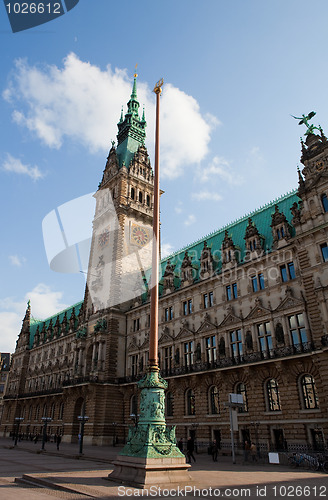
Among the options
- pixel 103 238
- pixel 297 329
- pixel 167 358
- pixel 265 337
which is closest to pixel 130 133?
pixel 103 238

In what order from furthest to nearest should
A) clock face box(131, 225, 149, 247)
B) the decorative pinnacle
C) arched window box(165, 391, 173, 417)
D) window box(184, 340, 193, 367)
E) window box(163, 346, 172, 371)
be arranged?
clock face box(131, 225, 149, 247)
window box(163, 346, 172, 371)
arched window box(165, 391, 173, 417)
window box(184, 340, 193, 367)
the decorative pinnacle

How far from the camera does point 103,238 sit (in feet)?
192

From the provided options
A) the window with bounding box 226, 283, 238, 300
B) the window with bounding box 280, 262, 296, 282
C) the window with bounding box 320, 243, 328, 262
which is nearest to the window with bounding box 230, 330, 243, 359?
the window with bounding box 226, 283, 238, 300

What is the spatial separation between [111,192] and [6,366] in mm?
69320

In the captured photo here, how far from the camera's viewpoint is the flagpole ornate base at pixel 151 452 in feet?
45.4

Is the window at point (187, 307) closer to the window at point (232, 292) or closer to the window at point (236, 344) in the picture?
the window at point (232, 292)

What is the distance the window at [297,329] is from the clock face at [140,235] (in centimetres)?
3108

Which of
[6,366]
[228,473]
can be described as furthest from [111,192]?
[6,366]

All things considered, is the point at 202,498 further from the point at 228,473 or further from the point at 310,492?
the point at 228,473

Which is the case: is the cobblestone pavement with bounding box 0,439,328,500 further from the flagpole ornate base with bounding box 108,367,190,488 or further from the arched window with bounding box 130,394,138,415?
the arched window with bounding box 130,394,138,415

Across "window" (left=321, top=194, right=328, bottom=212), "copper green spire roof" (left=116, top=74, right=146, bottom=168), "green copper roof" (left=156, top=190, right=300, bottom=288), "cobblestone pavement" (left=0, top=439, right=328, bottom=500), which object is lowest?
"cobblestone pavement" (left=0, top=439, right=328, bottom=500)

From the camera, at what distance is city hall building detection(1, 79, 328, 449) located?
29.1 m

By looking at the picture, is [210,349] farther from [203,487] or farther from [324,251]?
[203,487]

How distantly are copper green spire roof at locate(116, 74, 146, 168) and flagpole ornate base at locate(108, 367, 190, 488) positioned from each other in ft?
168
